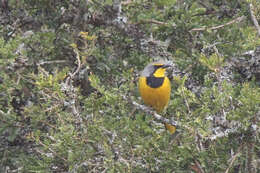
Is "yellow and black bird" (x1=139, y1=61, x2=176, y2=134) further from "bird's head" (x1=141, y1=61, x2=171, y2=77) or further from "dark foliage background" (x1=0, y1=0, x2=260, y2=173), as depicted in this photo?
"dark foliage background" (x1=0, y1=0, x2=260, y2=173)

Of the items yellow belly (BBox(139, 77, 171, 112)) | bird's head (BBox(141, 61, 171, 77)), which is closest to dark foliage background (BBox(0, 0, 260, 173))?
bird's head (BBox(141, 61, 171, 77))

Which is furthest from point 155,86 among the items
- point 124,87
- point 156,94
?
point 124,87

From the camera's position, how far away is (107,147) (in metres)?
3.08

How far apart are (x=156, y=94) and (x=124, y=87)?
1.62 meters

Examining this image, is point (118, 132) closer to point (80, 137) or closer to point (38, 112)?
Result: point (80, 137)

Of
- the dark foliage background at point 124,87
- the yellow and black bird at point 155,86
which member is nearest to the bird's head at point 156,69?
the yellow and black bird at point 155,86

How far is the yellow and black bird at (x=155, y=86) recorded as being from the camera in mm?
4898

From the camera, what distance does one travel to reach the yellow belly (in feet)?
16.1

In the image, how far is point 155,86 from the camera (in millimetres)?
4988

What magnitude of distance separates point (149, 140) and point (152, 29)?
181 centimetres

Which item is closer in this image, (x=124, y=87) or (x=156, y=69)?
(x=124, y=87)

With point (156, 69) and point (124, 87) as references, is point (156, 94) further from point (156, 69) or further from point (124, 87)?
point (124, 87)

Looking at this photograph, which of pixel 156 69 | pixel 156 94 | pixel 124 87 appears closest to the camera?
pixel 124 87

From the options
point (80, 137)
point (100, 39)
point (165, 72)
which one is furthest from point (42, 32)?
point (80, 137)
